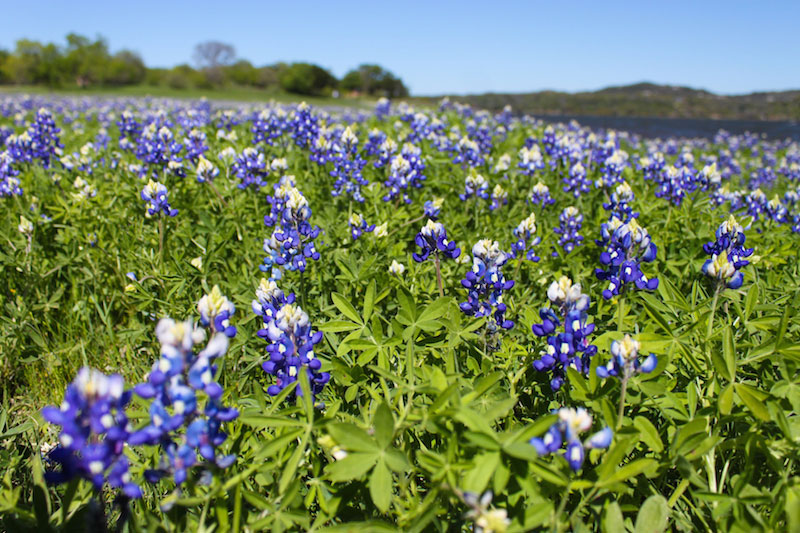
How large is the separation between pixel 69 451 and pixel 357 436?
0.72 m

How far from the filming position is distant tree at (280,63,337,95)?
61.7 metres

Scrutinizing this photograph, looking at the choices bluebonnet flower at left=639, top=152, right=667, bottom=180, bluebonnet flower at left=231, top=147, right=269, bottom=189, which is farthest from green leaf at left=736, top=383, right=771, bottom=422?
bluebonnet flower at left=639, top=152, right=667, bottom=180

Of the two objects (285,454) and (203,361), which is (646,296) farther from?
(203,361)

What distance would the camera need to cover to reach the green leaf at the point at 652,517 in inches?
59.1

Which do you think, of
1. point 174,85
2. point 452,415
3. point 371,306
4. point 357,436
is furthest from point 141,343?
point 174,85

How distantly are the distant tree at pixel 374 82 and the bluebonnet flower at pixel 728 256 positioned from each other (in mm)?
64326

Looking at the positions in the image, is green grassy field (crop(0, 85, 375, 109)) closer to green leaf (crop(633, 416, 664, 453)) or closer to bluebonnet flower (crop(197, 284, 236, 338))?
bluebonnet flower (crop(197, 284, 236, 338))

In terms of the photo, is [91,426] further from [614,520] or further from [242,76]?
[242,76]

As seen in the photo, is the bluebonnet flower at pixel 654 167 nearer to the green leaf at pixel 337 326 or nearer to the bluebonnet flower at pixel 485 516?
the green leaf at pixel 337 326

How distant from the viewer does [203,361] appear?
4.11 ft

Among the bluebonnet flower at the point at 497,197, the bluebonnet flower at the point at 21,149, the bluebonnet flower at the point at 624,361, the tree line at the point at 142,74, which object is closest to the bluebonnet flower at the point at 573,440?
the bluebonnet flower at the point at 624,361

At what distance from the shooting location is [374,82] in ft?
210

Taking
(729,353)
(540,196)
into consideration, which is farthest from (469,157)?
(729,353)

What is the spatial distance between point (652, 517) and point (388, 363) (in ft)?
3.41
